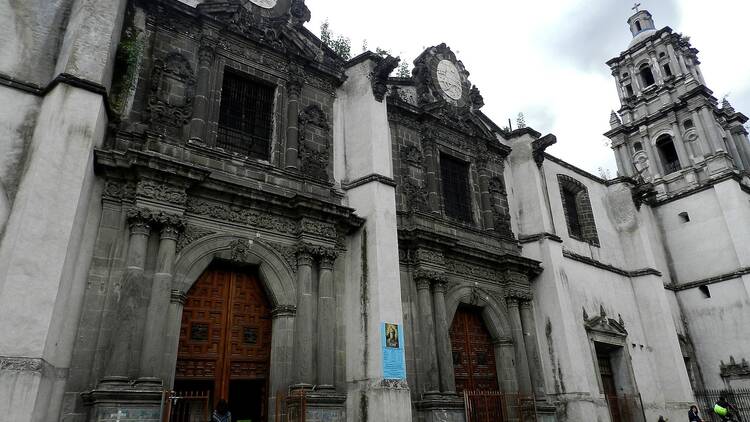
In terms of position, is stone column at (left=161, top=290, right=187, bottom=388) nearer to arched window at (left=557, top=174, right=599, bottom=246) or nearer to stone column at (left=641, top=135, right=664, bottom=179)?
arched window at (left=557, top=174, right=599, bottom=246)

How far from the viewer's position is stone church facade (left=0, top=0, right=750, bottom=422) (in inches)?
302

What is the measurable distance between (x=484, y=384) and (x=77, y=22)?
36.8 feet

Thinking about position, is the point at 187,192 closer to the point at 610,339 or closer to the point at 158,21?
the point at 158,21

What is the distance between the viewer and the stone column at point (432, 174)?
13602mm

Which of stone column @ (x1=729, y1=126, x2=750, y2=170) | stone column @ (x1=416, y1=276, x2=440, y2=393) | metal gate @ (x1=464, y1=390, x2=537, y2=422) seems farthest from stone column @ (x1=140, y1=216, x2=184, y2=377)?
stone column @ (x1=729, y1=126, x2=750, y2=170)

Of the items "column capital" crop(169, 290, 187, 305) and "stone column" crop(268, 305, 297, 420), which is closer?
"column capital" crop(169, 290, 187, 305)

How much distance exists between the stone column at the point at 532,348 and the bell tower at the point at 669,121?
11259 millimetres

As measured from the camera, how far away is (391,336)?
33.7 feet

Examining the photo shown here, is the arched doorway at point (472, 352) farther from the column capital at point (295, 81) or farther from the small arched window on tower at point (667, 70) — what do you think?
the small arched window on tower at point (667, 70)

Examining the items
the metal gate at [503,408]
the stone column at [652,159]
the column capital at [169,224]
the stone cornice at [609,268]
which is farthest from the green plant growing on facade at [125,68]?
the stone column at [652,159]

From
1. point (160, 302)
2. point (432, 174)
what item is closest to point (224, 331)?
point (160, 302)

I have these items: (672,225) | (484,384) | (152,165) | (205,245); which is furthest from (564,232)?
(152,165)

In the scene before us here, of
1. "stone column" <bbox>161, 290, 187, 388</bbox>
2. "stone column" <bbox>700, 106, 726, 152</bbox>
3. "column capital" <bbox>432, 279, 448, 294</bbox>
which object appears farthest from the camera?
"stone column" <bbox>700, 106, 726, 152</bbox>

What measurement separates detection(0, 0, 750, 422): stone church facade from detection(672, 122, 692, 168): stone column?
5104mm
